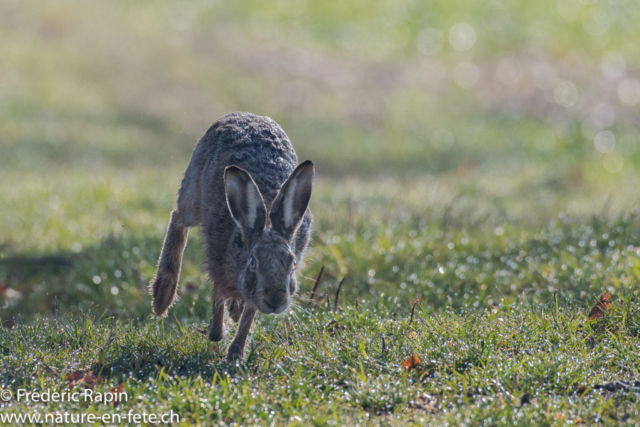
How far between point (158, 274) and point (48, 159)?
9146mm

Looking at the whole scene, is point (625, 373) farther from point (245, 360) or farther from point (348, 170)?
point (348, 170)

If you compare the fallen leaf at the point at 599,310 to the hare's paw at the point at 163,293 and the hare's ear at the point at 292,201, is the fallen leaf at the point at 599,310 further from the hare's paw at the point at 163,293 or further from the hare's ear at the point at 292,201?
the hare's paw at the point at 163,293

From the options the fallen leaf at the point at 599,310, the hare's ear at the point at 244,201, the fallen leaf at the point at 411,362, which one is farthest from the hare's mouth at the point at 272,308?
the fallen leaf at the point at 599,310

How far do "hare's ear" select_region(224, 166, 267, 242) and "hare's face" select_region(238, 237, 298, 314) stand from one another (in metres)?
0.13

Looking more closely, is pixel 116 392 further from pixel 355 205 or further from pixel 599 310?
pixel 355 205

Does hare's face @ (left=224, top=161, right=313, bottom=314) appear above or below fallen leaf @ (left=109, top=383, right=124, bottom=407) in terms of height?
above

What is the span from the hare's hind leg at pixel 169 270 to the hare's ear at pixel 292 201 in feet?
4.77

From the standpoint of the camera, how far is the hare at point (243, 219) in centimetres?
477

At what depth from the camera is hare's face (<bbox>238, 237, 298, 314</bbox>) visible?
461 cm

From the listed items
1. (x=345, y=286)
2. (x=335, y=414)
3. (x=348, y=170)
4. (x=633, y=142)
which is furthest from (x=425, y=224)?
(x=633, y=142)

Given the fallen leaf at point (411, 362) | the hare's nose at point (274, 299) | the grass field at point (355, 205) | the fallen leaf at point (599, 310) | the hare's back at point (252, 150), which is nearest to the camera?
the grass field at point (355, 205)

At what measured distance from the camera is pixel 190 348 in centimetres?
484

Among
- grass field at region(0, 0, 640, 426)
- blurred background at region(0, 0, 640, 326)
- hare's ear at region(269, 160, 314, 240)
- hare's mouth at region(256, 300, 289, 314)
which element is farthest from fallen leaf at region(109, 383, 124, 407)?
hare's ear at region(269, 160, 314, 240)

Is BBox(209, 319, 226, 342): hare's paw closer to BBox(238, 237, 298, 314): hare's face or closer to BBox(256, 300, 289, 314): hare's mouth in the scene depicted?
BBox(238, 237, 298, 314): hare's face
